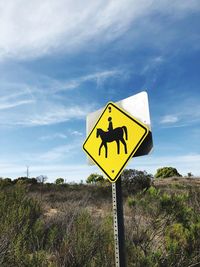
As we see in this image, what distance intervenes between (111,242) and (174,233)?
2254 millimetres

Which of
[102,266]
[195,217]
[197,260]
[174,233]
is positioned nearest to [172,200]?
[195,217]

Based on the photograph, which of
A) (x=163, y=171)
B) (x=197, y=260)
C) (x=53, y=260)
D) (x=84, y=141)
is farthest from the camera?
(x=163, y=171)

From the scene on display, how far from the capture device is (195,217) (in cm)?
841

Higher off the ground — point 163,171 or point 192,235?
point 163,171

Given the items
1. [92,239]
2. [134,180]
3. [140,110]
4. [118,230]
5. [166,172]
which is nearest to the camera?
[118,230]

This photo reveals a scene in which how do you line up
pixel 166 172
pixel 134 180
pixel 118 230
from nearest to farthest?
pixel 118 230 < pixel 134 180 < pixel 166 172

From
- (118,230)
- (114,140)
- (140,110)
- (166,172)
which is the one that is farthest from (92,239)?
(166,172)

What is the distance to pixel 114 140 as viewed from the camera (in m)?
3.75

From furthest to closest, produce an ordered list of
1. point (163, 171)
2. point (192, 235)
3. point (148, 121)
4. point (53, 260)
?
point (163, 171) < point (192, 235) < point (53, 260) < point (148, 121)

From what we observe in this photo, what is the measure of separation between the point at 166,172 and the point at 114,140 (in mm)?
45113

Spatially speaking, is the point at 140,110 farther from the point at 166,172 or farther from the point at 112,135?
the point at 166,172

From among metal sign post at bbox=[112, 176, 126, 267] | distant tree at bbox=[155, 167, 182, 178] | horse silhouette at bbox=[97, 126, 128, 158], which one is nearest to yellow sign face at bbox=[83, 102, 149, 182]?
horse silhouette at bbox=[97, 126, 128, 158]

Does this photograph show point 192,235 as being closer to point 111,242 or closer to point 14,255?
point 111,242

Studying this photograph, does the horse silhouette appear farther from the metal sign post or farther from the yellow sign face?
the metal sign post
